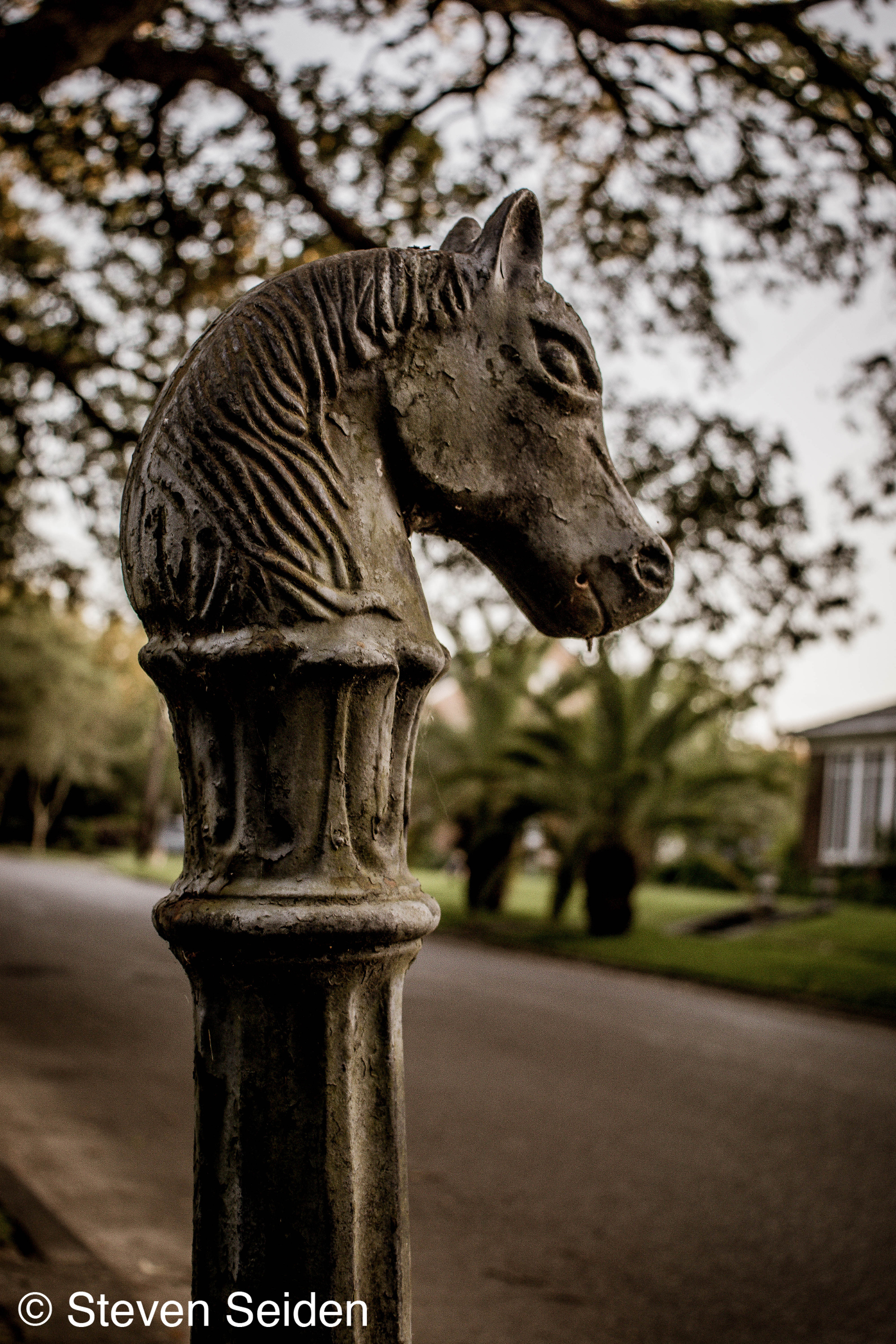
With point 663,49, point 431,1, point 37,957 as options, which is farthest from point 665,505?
point 37,957

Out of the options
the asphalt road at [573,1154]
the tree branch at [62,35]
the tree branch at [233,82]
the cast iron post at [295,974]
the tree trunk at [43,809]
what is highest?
the tree branch at [233,82]

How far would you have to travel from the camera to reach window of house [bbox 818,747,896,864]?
27266 mm

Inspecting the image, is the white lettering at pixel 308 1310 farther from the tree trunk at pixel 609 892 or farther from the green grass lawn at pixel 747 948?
the tree trunk at pixel 609 892

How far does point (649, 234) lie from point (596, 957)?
9277 millimetres

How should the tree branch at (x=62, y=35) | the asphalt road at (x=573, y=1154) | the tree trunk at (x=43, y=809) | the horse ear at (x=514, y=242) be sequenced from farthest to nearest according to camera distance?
1. the tree trunk at (x=43, y=809)
2. the tree branch at (x=62, y=35)
3. the asphalt road at (x=573, y=1154)
4. the horse ear at (x=514, y=242)

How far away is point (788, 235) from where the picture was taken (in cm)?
629

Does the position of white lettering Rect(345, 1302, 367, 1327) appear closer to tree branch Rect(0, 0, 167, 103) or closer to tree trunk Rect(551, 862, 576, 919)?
tree branch Rect(0, 0, 167, 103)

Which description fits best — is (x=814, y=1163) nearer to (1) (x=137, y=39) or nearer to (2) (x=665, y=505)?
(2) (x=665, y=505)

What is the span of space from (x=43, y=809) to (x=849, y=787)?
25549mm

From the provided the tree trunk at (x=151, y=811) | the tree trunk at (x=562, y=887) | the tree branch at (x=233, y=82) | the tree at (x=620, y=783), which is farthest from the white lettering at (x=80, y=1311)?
the tree trunk at (x=151, y=811)

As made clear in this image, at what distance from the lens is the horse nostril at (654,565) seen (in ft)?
4.29

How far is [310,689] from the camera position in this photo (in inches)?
43.6

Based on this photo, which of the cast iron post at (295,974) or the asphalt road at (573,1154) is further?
the asphalt road at (573,1154)

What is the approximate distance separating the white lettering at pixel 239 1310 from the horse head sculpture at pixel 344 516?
407 mm
